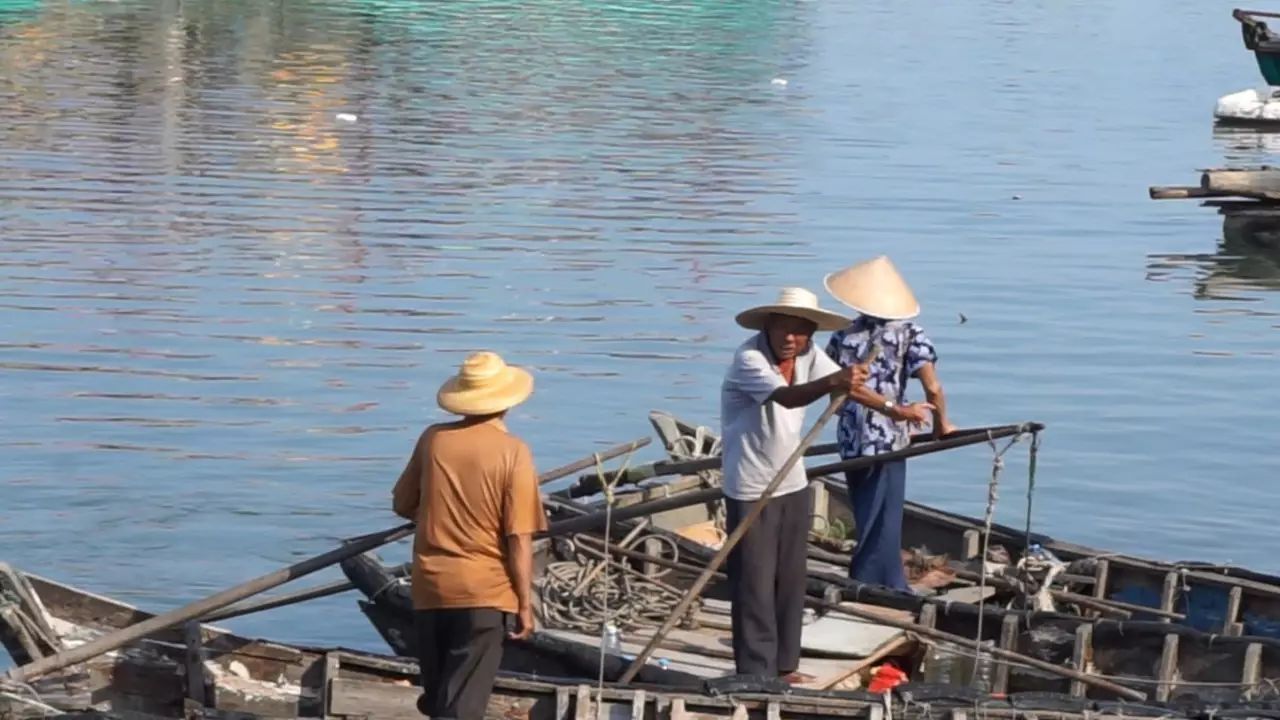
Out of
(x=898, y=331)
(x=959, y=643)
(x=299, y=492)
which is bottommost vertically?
(x=299, y=492)

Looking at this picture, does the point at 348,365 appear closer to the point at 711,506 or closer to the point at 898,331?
the point at 711,506

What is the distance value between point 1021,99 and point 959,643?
3393cm

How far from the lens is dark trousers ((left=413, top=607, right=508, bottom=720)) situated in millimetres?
7387

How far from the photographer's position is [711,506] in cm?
1213

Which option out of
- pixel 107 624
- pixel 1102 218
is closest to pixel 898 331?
pixel 107 624

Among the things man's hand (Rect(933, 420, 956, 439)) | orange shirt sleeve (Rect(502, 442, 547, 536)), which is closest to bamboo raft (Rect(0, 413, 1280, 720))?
man's hand (Rect(933, 420, 956, 439))

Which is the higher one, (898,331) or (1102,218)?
(898,331)

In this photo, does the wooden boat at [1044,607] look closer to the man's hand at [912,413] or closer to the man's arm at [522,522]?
the man's hand at [912,413]

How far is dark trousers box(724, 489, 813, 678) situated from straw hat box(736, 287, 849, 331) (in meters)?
0.73

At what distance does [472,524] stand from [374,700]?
4.93 feet

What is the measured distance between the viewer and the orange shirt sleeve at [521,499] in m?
7.16

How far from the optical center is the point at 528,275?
2170cm

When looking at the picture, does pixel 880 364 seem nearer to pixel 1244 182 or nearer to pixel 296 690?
pixel 296 690

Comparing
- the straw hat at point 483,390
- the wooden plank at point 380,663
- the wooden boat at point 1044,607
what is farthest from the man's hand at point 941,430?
the straw hat at point 483,390
